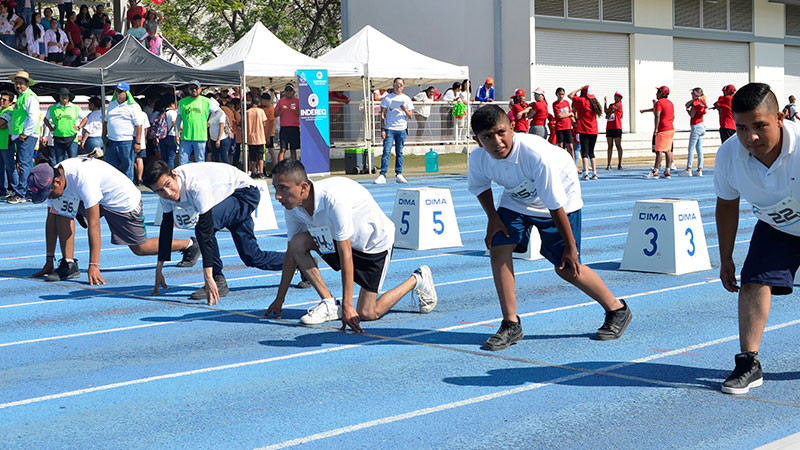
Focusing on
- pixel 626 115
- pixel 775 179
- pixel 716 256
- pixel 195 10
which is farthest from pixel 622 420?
pixel 195 10

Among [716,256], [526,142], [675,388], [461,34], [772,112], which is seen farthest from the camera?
[461,34]

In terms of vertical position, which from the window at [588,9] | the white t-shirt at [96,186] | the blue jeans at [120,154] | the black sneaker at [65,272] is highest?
the window at [588,9]

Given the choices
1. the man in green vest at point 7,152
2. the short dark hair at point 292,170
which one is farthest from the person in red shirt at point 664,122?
the short dark hair at point 292,170

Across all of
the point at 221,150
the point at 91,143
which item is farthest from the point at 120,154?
the point at 221,150

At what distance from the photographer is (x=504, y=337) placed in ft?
22.9

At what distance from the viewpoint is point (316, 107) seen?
24.3 m

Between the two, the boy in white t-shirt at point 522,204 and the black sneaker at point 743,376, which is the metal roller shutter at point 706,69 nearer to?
the boy in white t-shirt at point 522,204

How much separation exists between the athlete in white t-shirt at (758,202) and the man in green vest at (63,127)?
1635 cm

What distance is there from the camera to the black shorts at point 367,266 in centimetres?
772

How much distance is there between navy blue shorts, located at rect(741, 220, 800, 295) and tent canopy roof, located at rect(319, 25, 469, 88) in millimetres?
21591

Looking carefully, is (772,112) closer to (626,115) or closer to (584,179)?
(584,179)

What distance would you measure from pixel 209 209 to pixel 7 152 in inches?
498

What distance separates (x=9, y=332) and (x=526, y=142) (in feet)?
14.5

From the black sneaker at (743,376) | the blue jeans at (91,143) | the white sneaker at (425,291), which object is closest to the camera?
the black sneaker at (743,376)
